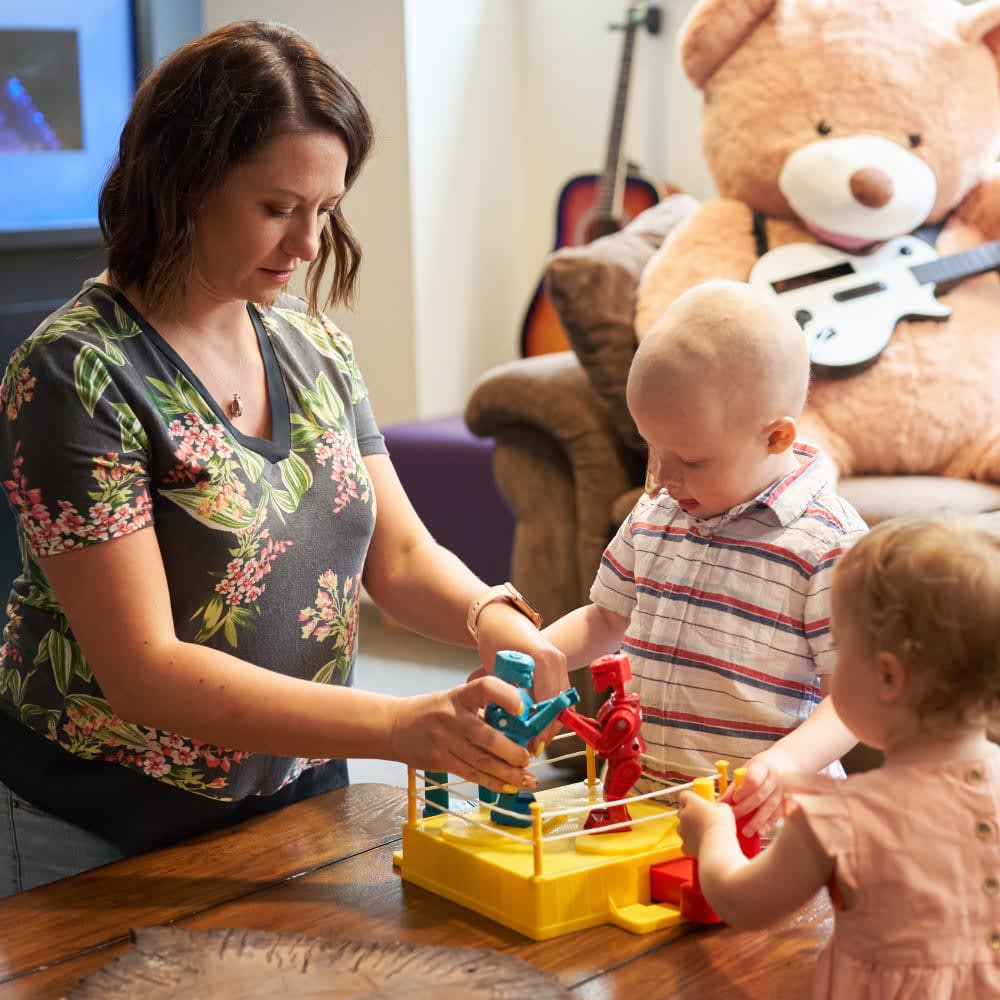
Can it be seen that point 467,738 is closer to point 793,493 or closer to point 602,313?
point 793,493

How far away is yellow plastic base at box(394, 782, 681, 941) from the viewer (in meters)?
0.97

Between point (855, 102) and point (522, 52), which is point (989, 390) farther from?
point (522, 52)

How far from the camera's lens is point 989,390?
2422mm

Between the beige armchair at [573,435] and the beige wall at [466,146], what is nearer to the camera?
the beige armchair at [573,435]

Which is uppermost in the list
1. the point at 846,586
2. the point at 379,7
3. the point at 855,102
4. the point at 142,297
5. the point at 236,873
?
the point at 379,7

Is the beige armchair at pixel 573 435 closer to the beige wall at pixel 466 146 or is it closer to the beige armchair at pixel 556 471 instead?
the beige armchair at pixel 556 471

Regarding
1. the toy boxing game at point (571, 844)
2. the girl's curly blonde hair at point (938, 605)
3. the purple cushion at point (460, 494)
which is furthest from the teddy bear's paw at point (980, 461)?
the girl's curly blonde hair at point (938, 605)

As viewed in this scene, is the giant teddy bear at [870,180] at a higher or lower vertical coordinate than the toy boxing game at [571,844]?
higher

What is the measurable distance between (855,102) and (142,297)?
1643mm

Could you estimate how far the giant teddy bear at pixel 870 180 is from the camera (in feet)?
7.93

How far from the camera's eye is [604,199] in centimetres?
355

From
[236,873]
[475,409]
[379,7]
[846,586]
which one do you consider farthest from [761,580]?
[379,7]

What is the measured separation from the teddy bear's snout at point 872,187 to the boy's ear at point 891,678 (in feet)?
5.74

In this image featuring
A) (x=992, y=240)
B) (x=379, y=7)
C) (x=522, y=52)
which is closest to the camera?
(x=992, y=240)
